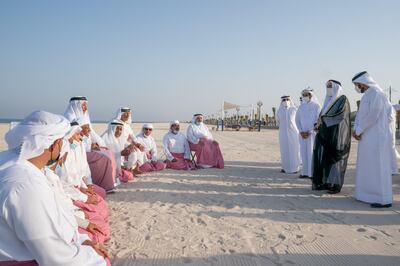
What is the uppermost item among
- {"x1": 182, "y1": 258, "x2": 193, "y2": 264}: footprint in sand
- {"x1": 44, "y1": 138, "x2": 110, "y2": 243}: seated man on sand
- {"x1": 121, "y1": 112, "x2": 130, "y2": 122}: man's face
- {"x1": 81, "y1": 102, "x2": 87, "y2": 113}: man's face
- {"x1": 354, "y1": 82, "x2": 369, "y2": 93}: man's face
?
{"x1": 354, "y1": 82, "x2": 369, "y2": 93}: man's face

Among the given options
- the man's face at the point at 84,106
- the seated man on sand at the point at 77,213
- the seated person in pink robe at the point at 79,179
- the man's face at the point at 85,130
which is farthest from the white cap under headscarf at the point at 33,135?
the man's face at the point at 84,106

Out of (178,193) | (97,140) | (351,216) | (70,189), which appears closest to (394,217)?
(351,216)

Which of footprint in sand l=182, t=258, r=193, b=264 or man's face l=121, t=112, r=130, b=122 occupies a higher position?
man's face l=121, t=112, r=130, b=122

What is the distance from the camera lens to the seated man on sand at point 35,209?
182 centimetres

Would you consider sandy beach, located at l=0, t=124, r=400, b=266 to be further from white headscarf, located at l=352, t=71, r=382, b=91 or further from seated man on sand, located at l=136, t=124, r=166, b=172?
white headscarf, located at l=352, t=71, r=382, b=91

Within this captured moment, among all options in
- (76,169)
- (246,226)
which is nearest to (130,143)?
(76,169)

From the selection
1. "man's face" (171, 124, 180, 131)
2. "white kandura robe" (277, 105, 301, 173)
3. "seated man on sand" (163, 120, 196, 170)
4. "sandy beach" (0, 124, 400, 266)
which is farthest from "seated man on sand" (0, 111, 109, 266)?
"man's face" (171, 124, 180, 131)

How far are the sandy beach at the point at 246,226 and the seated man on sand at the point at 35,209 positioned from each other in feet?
4.56

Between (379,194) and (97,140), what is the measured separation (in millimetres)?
5026

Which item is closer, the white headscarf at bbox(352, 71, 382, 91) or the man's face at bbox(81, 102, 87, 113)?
the white headscarf at bbox(352, 71, 382, 91)

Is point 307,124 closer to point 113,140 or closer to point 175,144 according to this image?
point 175,144

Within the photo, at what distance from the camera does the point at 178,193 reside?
627 cm

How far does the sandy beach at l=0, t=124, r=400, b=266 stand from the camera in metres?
3.40

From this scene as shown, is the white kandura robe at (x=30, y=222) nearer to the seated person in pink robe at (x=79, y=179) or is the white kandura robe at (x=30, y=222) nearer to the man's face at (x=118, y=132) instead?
the seated person in pink robe at (x=79, y=179)
